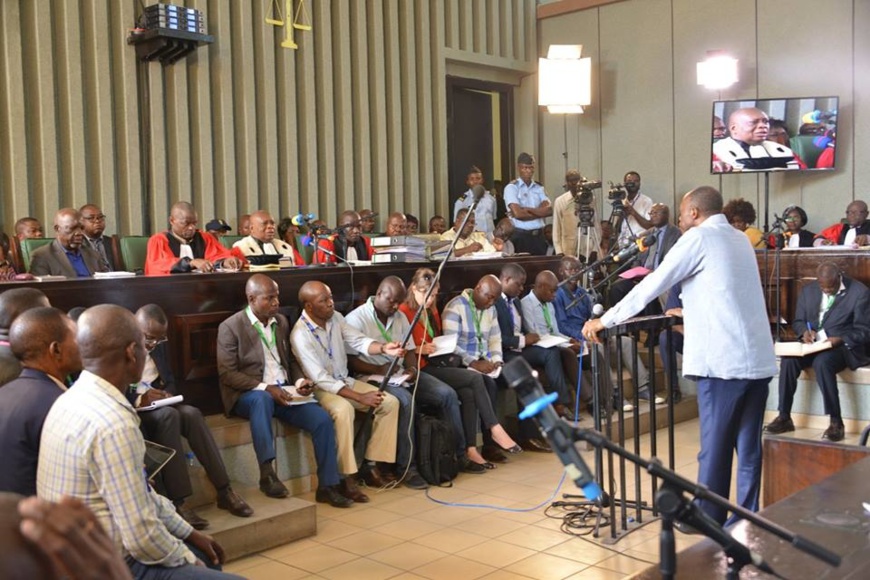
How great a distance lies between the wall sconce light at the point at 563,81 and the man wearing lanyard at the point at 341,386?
21.4ft

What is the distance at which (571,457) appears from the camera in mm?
1355

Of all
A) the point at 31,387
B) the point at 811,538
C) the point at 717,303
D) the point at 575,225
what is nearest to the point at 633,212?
the point at 575,225

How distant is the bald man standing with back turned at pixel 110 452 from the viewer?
92.3 inches

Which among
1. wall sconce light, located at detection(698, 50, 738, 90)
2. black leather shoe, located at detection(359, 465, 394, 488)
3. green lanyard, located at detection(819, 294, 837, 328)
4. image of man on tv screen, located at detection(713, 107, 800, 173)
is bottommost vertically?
black leather shoe, located at detection(359, 465, 394, 488)

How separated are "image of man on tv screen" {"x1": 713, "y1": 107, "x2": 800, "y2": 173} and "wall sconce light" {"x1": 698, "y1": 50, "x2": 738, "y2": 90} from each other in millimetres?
397

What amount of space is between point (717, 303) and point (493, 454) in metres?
2.65

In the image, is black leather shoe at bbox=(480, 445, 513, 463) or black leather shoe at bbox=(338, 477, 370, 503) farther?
black leather shoe at bbox=(480, 445, 513, 463)

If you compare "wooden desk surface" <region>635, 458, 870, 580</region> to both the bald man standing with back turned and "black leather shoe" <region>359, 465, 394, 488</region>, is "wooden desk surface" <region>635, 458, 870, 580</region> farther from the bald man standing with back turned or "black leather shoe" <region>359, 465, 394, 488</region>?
"black leather shoe" <region>359, 465, 394, 488</region>

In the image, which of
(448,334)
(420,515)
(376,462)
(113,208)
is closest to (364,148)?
(113,208)

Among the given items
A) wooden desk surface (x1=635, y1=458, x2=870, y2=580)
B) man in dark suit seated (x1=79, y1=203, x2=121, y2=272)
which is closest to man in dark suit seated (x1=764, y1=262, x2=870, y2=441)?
wooden desk surface (x1=635, y1=458, x2=870, y2=580)

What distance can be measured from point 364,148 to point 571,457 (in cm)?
883

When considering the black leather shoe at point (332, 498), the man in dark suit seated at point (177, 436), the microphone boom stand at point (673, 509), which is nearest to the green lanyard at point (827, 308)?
the black leather shoe at point (332, 498)

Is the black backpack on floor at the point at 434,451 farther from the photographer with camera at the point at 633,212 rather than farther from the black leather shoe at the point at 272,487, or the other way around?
the photographer with camera at the point at 633,212

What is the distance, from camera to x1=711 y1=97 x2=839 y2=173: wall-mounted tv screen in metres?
10.0
